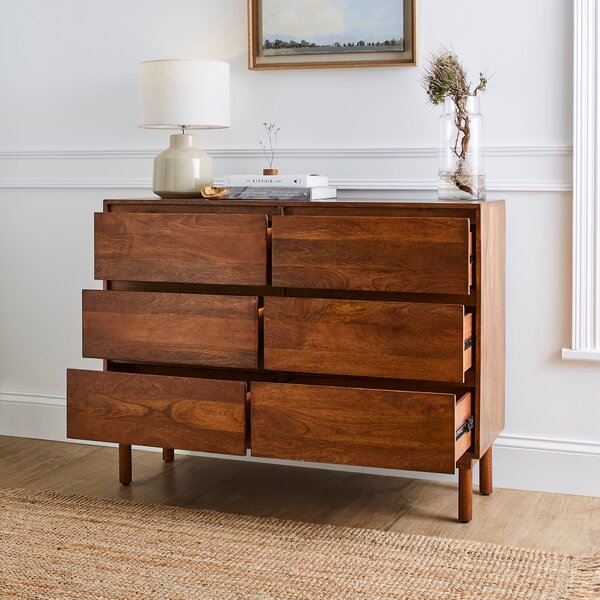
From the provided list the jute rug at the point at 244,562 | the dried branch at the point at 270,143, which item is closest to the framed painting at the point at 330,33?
the dried branch at the point at 270,143

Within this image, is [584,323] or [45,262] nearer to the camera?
[584,323]

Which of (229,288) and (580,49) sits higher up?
(580,49)

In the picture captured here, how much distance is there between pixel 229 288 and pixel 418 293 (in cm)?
52

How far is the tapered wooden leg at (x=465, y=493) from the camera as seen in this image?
238 cm

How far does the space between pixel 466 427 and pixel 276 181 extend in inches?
30.1

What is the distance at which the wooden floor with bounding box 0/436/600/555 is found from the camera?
2373mm

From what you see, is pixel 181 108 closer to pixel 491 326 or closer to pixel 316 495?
pixel 491 326

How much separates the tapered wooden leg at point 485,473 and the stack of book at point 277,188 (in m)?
0.80

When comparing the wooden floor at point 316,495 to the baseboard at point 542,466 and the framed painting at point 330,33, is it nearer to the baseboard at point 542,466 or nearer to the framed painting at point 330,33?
the baseboard at point 542,466

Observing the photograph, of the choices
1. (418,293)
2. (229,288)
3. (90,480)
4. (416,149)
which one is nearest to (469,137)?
(416,149)

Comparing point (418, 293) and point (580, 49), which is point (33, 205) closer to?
point (418, 293)

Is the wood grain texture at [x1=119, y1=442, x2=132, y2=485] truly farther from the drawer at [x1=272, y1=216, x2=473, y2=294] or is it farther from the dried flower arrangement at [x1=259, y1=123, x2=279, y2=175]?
the dried flower arrangement at [x1=259, y1=123, x2=279, y2=175]

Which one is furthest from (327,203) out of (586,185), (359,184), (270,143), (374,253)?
(586,185)

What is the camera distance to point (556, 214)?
8.59 ft
